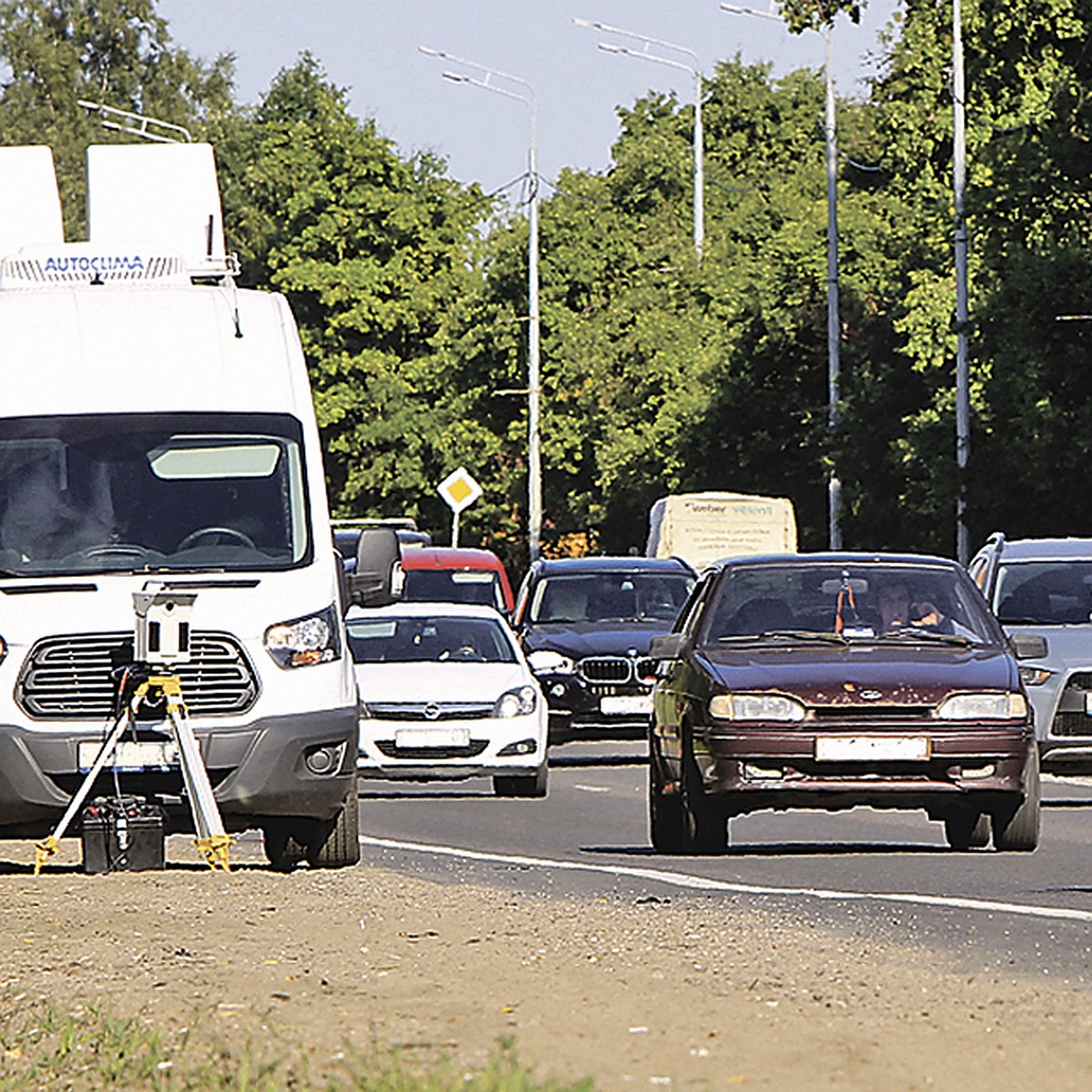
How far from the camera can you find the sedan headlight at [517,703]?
77.6 ft

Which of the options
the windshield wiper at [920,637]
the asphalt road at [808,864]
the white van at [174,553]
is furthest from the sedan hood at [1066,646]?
the white van at [174,553]

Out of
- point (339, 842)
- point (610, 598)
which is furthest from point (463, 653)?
point (339, 842)

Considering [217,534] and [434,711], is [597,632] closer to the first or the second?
[434,711]

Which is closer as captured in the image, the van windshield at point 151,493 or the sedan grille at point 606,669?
the van windshield at point 151,493

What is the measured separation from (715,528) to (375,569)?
3566cm

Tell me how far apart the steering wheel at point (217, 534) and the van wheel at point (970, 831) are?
4786mm

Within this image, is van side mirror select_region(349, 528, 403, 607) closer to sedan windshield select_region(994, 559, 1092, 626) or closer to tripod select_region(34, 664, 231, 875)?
tripod select_region(34, 664, 231, 875)

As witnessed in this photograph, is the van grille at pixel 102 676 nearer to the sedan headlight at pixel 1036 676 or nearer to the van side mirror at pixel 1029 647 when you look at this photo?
the van side mirror at pixel 1029 647

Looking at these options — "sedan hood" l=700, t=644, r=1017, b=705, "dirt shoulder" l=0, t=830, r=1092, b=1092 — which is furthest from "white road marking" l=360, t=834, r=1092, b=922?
"sedan hood" l=700, t=644, r=1017, b=705

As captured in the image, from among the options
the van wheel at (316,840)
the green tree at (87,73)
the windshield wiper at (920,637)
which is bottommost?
the van wheel at (316,840)

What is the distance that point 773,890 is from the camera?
1477 centimetres

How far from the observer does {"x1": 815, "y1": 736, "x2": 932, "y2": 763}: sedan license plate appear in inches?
634

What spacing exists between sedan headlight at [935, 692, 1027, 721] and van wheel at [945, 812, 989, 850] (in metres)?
1.24

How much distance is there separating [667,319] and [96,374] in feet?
182
